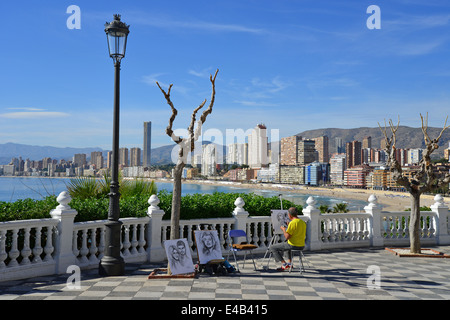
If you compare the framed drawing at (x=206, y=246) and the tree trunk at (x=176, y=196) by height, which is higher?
the tree trunk at (x=176, y=196)

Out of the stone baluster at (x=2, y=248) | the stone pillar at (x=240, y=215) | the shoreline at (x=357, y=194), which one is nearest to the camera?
the stone baluster at (x=2, y=248)

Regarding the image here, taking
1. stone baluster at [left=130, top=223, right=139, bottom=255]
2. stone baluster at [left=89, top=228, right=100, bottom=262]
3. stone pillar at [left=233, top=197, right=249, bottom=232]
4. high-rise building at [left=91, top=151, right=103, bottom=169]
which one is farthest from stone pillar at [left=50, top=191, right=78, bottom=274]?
high-rise building at [left=91, top=151, right=103, bottom=169]

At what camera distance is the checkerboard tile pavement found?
6.48 meters

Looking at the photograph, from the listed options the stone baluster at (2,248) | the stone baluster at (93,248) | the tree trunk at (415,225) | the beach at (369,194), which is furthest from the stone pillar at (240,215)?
the beach at (369,194)

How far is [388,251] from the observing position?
38.8 feet

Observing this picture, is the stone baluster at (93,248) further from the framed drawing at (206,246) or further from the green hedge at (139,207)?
the framed drawing at (206,246)

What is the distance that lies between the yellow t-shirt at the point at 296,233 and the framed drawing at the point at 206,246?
1643 mm

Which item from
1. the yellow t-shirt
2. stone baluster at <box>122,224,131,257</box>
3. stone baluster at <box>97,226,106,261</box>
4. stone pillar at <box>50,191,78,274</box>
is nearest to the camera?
stone pillar at <box>50,191,78,274</box>

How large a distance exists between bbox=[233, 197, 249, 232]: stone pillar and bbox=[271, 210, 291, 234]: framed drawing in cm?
81

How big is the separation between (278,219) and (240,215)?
1.04 meters

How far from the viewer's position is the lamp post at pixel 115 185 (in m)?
7.90

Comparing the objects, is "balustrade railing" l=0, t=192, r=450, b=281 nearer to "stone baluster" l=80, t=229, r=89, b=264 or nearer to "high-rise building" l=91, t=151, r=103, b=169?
"stone baluster" l=80, t=229, r=89, b=264
